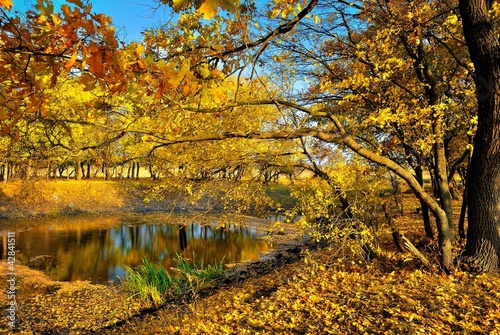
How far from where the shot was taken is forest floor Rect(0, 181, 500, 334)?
5184 mm

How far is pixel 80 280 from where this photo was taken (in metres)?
11.8

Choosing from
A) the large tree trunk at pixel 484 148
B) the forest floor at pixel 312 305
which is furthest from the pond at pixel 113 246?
the large tree trunk at pixel 484 148

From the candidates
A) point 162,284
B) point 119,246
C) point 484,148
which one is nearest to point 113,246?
point 119,246

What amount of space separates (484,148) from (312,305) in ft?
13.0

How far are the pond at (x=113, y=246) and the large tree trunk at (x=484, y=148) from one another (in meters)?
9.75

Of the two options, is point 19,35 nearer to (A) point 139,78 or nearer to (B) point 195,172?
(A) point 139,78

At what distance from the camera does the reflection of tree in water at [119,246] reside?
44.1ft

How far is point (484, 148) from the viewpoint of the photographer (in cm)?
598

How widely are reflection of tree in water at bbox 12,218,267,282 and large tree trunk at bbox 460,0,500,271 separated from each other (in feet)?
31.9

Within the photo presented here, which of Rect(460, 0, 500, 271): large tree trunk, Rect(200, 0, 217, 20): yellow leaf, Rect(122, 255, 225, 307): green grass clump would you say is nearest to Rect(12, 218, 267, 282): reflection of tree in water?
Rect(122, 255, 225, 307): green grass clump

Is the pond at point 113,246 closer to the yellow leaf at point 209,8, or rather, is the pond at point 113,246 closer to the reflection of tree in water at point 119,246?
the reflection of tree in water at point 119,246

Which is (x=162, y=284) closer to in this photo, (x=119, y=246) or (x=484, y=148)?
(x=119, y=246)

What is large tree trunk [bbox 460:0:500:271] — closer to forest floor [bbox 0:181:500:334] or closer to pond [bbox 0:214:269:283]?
forest floor [bbox 0:181:500:334]

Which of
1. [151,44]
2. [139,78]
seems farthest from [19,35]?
[151,44]
